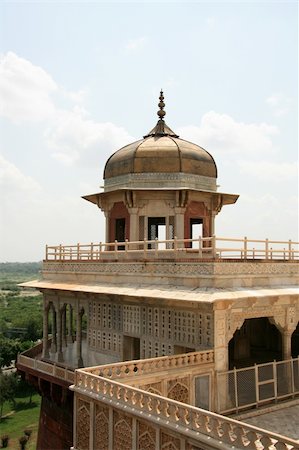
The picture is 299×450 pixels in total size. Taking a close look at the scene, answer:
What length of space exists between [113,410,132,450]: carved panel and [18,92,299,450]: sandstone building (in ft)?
0.08

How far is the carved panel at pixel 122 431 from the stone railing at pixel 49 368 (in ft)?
17.3

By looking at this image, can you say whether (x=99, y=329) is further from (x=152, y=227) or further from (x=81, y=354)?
Answer: (x=152, y=227)

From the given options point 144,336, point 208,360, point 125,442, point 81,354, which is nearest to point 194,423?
point 125,442

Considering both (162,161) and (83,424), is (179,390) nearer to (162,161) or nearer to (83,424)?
(83,424)

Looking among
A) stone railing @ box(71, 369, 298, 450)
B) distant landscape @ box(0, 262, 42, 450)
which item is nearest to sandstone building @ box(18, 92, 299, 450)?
stone railing @ box(71, 369, 298, 450)

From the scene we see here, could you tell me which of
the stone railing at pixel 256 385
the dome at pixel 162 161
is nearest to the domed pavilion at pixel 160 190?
the dome at pixel 162 161

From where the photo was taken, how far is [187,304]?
37.6ft

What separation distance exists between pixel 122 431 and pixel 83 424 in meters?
1.23

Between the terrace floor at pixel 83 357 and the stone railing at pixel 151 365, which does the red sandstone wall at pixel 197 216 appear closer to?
the terrace floor at pixel 83 357

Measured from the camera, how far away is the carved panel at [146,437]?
27.2 feet

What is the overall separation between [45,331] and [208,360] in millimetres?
8589

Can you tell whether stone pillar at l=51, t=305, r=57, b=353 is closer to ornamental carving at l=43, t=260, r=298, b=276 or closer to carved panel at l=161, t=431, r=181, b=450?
ornamental carving at l=43, t=260, r=298, b=276

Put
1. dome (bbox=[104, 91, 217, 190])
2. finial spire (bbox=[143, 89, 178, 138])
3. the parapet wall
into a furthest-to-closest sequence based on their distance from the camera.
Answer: finial spire (bbox=[143, 89, 178, 138]) → dome (bbox=[104, 91, 217, 190]) → the parapet wall

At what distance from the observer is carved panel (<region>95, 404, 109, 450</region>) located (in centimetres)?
919
